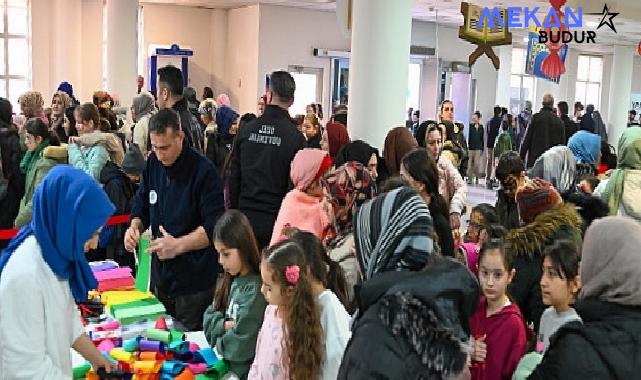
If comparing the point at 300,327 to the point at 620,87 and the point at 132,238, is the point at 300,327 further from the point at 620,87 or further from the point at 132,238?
Result: the point at 620,87

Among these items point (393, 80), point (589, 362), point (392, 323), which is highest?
point (393, 80)

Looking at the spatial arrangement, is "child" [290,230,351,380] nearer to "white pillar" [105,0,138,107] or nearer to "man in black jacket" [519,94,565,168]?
"man in black jacket" [519,94,565,168]

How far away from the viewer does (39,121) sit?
577 cm

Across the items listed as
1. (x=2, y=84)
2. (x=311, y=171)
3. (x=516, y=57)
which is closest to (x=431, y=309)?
(x=311, y=171)

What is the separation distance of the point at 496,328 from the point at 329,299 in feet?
2.38

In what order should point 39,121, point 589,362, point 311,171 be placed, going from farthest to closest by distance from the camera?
point 39,121
point 311,171
point 589,362

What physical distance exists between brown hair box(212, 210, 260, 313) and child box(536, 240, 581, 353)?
4.11 feet

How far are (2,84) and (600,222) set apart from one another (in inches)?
604

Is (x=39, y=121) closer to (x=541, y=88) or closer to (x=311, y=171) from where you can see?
(x=311, y=171)

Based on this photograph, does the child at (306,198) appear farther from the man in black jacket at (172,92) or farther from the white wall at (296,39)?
the white wall at (296,39)

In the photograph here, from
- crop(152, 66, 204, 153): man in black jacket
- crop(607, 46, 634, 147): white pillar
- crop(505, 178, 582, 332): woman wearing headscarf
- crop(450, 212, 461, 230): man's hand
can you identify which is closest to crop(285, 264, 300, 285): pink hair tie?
crop(505, 178, 582, 332): woman wearing headscarf

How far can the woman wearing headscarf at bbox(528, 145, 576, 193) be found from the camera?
16.0ft

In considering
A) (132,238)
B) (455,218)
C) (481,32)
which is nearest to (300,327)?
(132,238)

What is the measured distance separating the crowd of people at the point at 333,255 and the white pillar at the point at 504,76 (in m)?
14.7
